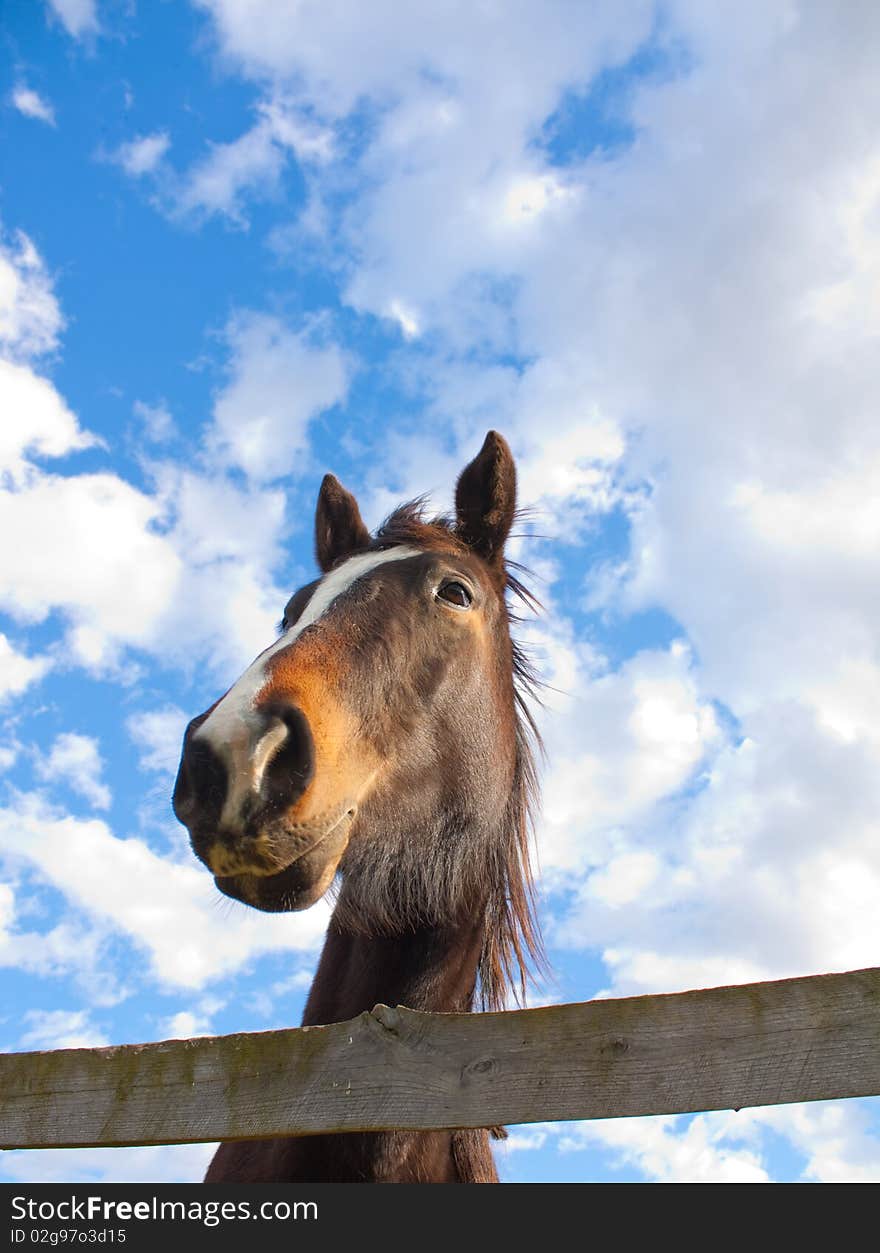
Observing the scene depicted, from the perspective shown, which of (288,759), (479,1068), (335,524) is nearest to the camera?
(479,1068)

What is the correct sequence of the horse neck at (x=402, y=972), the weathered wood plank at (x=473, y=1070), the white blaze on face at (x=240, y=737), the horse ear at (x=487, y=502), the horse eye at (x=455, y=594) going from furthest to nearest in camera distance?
the horse ear at (x=487, y=502)
the horse eye at (x=455, y=594)
the horse neck at (x=402, y=972)
the white blaze on face at (x=240, y=737)
the weathered wood plank at (x=473, y=1070)

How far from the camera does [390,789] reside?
139 inches

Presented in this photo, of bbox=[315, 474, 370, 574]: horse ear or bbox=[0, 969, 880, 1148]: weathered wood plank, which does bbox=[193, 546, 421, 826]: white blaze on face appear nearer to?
bbox=[0, 969, 880, 1148]: weathered wood plank

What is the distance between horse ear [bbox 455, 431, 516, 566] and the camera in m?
4.70

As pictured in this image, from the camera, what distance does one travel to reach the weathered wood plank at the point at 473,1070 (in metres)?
1.98

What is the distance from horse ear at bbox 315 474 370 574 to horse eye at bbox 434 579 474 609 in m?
0.96

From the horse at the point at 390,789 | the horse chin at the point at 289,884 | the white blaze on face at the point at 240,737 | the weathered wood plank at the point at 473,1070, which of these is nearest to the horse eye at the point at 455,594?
the horse at the point at 390,789

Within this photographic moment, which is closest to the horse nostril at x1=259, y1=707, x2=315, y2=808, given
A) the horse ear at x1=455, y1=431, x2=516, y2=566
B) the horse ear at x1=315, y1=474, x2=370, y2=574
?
the horse ear at x1=455, y1=431, x2=516, y2=566

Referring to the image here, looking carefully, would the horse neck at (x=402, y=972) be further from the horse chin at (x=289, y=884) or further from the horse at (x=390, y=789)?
the horse chin at (x=289, y=884)

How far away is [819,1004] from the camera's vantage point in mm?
1990

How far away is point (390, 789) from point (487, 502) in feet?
5.58

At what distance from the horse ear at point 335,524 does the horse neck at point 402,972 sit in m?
1.90

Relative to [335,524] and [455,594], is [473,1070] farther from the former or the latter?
[335,524]

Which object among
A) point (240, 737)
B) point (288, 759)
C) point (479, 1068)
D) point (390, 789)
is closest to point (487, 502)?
point (390, 789)
